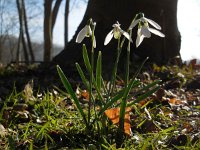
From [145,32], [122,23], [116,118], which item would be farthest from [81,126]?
[122,23]

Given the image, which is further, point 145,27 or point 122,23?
point 122,23

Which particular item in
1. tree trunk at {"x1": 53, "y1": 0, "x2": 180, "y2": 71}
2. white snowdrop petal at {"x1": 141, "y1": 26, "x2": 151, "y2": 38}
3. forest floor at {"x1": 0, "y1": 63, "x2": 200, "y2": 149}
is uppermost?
tree trunk at {"x1": 53, "y1": 0, "x2": 180, "y2": 71}

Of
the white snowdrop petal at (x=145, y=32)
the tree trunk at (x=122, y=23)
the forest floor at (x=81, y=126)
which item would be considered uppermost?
the tree trunk at (x=122, y=23)

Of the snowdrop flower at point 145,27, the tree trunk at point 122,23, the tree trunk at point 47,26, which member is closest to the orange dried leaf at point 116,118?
the snowdrop flower at point 145,27

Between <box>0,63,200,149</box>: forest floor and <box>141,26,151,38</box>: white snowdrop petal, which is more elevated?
<box>141,26,151,38</box>: white snowdrop petal

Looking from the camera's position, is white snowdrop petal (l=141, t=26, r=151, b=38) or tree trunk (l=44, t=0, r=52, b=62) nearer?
white snowdrop petal (l=141, t=26, r=151, b=38)

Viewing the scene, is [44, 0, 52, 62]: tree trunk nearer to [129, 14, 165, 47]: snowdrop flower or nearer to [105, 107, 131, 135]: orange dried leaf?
[105, 107, 131, 135]: orange dried leaf

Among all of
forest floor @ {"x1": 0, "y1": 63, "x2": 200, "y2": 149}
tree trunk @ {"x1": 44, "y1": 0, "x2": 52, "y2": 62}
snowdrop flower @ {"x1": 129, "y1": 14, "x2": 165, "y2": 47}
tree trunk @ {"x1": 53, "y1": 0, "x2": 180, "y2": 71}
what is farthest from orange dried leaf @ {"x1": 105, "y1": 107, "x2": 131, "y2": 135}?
tree trunk @ {"x1": 44, "y1": 0, "x2": 52, "y2": 62}

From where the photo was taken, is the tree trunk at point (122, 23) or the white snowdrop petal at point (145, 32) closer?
the white snowdrop petal at point (145, 32)

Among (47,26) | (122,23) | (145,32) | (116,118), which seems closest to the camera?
Result: (145,32)

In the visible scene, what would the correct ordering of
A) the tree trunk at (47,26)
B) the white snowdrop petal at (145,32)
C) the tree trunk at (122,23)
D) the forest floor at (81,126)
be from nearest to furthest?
the white snowdrop petal at (145,32) < the forest floor at (81,126) < the tree trunk at (122,23) < the tree trunk at (47,26)

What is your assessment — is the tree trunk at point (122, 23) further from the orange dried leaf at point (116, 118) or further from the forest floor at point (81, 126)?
the orange dried leaf at point (116, 118)

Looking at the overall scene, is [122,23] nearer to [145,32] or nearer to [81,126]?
[81,126]

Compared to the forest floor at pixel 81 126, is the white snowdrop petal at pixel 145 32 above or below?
above
